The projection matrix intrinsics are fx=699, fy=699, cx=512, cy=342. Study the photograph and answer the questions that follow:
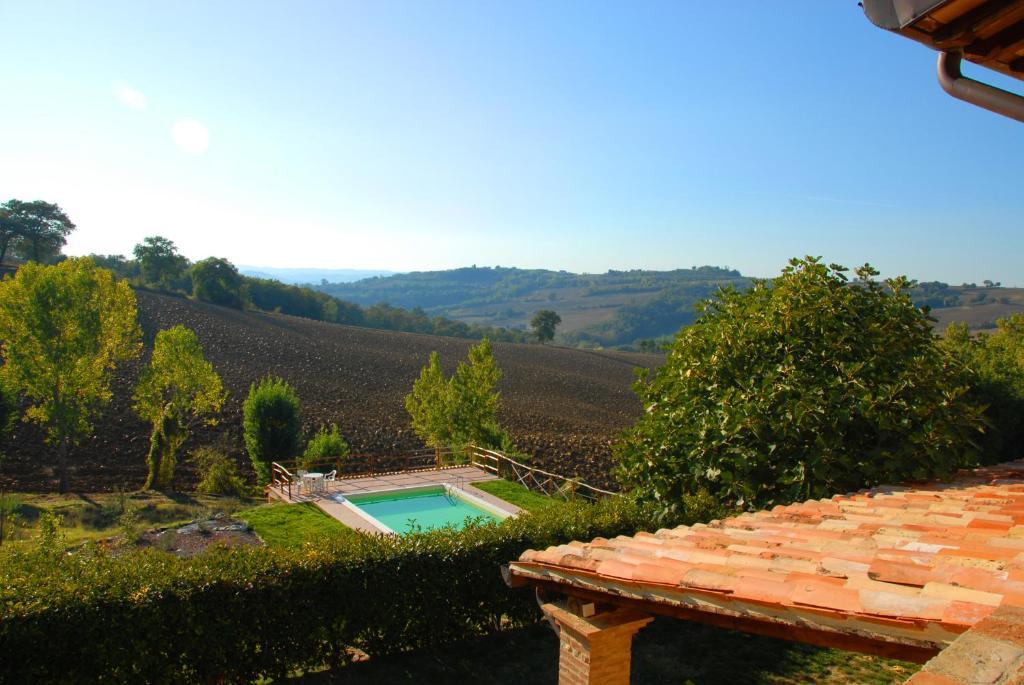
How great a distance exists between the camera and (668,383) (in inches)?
337

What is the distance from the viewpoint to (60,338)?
2438 cm

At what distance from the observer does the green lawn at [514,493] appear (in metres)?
17.8

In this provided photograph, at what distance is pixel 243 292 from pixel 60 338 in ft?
188

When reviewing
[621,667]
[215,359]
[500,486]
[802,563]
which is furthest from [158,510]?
[215,359]

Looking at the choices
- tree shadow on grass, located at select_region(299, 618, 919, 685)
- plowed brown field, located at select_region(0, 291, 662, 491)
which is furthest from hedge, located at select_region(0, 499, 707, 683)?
plowed brown field, located at select_region(0, 291, 662, 491)

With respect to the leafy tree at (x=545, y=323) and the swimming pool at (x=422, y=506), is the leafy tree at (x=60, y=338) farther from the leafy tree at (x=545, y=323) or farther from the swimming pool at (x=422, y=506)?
the leafy tree at (x=545, y=323)

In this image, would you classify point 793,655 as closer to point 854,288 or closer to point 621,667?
point 854,288

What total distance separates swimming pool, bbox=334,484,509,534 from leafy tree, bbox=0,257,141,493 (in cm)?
1255

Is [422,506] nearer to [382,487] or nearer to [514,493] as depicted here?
[382,487]

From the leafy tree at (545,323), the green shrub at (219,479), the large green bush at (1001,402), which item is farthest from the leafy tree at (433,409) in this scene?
the leafy tree at (545,323)

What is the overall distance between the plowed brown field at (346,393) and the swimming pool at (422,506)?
8.55 meters

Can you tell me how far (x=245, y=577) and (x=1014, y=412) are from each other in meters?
13.6

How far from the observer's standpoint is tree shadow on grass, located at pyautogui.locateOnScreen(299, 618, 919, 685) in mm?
7719

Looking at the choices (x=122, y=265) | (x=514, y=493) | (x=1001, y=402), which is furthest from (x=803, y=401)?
(x=122, y=265)
